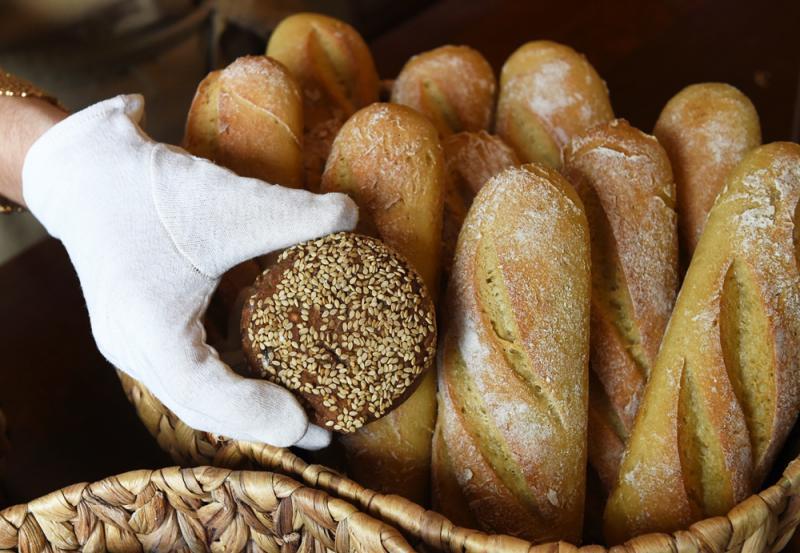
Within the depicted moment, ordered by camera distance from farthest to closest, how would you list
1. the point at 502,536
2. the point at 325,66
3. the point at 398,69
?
1. the point at 398,69
2. the point at 325,66
3. the point at 502,536

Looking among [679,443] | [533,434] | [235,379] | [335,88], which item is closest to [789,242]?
[679,443]

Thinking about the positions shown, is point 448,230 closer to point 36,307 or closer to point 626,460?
point 626,460

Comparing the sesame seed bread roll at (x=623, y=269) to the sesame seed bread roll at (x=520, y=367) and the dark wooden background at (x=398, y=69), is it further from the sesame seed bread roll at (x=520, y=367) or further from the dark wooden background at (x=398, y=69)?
the dark wooden background at (x=398, y=69)

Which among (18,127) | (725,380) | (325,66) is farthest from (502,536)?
(325,66)

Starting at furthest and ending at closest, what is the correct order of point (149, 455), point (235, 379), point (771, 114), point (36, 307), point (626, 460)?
point (771, 114), point (36, 307), point (149, 455), point (626, 460), point (235, 379)

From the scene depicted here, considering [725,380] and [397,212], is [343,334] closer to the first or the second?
[397,212]

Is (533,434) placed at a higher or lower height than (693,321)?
lower
